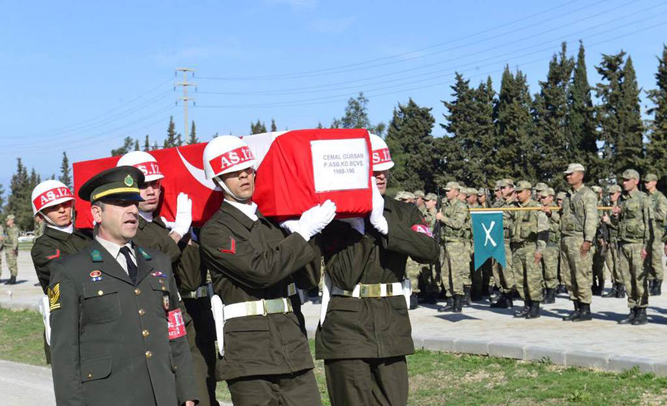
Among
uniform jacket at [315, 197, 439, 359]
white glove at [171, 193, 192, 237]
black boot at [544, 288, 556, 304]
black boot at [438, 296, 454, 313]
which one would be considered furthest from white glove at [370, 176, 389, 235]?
black boot at [544, 288, 556, 304]

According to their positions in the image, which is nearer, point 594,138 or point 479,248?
point 479,248

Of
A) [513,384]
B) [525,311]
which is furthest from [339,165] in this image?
[525,311]

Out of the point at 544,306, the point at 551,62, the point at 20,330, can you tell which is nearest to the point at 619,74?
the point at 551,62

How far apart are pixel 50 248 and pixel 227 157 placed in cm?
206

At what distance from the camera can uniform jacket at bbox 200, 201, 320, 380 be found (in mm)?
5188

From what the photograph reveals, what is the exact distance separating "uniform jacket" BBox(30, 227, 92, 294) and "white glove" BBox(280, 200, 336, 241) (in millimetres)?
2115

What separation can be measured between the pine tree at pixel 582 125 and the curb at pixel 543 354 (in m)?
44.6

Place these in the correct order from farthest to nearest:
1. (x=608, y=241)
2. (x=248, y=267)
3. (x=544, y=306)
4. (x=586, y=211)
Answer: (x=608, y=241) < (x=544, y=306) < (x=586, y=211) < (x=248, y=267)

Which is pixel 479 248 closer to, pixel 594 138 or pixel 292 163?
pixel 292 163

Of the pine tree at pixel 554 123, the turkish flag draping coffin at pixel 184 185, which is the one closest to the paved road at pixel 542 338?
the turkish flag draping coffin at pixel 184 185

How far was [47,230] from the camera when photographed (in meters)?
6.95

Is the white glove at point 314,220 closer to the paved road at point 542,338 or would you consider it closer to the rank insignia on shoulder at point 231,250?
the rank insignia on shoulder at point 231,250

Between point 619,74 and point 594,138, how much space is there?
14.7 feet

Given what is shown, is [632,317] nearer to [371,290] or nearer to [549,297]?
[549,297]
